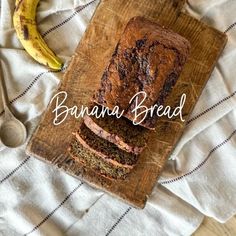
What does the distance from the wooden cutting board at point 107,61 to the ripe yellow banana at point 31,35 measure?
9 centimetres

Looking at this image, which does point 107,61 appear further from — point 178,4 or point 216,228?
point 216,228

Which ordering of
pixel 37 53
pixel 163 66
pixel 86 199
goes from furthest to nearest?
pixel 86 199, pixel 37 53, pixel 163 66

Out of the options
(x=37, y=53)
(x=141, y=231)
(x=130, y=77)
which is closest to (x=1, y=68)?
(x=37, y=53)

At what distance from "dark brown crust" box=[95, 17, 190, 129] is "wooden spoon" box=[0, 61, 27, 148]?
1.16 feet

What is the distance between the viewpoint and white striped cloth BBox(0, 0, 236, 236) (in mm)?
1814

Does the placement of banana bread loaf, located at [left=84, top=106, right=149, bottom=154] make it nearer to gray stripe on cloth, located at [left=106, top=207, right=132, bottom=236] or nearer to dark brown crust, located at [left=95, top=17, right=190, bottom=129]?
dark brown crust, located at [left=95, top=17, right=190, bottom=129]

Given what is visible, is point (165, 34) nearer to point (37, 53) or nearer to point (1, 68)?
point (37, 53)

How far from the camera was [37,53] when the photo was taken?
5.76 ft

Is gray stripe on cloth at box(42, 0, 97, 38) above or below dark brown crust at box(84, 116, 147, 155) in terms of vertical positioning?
above

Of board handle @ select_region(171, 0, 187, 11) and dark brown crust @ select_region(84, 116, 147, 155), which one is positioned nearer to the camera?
dark brown crust @ select_region(84, 116, 147, 155)

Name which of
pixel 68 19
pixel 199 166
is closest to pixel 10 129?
pixel 68 19

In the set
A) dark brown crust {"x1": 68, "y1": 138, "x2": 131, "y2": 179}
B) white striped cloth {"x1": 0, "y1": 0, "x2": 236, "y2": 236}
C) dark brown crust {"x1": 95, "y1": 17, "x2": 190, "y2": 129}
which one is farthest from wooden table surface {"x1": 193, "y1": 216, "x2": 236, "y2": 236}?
dark brown crust {"x1": 95, "y1": 17, "x2": 190, "y2": 129}

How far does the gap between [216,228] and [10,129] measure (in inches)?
35.6

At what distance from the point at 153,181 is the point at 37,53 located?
2.07 ft
